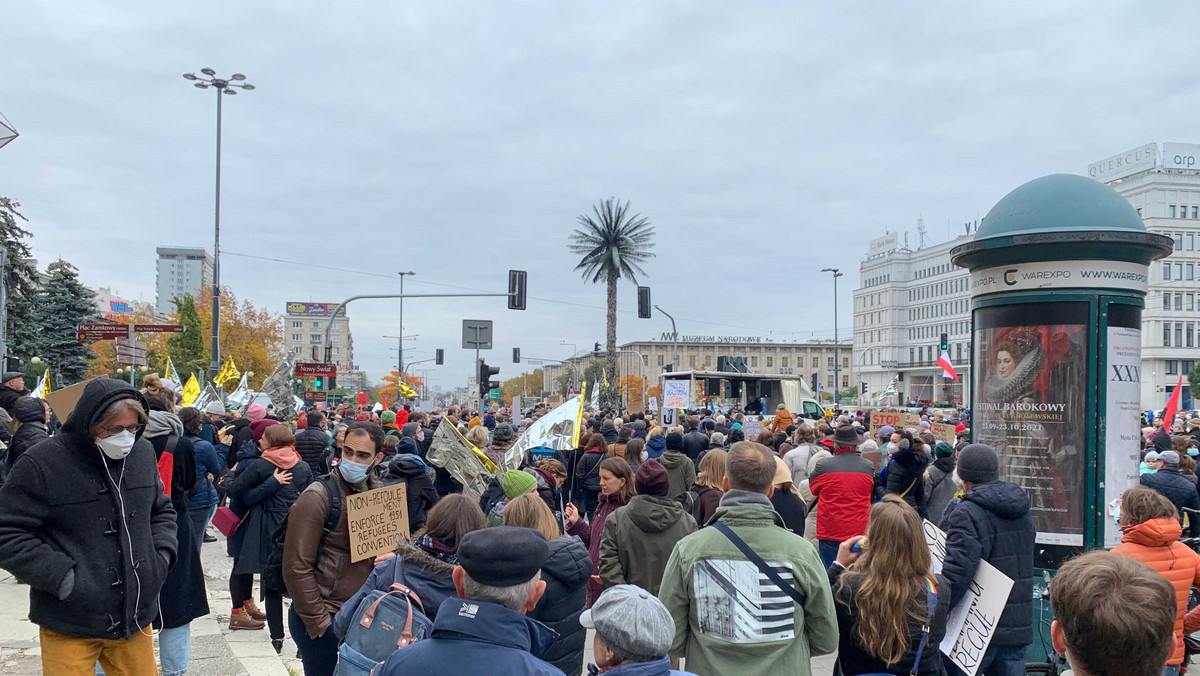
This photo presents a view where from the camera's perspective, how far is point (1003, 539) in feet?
15.9

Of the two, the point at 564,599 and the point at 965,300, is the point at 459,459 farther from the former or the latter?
the point at 965,300

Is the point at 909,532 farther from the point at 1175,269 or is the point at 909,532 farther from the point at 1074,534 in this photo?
the point at 1175,269

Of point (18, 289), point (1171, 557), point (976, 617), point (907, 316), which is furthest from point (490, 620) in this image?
point (907, 316)

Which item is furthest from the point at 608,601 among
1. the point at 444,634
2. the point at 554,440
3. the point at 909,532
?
the point at 554,440

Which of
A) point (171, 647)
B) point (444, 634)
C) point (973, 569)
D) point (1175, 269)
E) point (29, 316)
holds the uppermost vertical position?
point (1175, 269)

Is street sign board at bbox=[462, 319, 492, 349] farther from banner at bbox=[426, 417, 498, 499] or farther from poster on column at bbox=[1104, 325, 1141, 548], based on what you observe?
poster on column at bbox=[1104, 325, 1141, 548]

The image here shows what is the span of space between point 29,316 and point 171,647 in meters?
38.2

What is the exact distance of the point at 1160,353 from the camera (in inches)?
3248

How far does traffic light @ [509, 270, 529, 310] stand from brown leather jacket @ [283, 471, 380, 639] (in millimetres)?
21803

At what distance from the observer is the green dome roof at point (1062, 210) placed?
7.35 m

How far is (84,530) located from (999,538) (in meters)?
4.77

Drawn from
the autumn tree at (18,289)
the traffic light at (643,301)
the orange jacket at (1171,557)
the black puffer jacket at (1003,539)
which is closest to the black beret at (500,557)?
the black puffer jacket at (1003,539)

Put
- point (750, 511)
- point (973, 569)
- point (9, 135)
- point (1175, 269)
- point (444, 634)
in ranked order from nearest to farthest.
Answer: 1. point (444, 634)
2. point (750, 511)
3. point (973, 569)
4. point (9, 135)
5. point (1175, 269)

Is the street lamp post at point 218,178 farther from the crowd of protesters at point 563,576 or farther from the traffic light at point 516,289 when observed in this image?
the crowd of protesters at point 563,576
